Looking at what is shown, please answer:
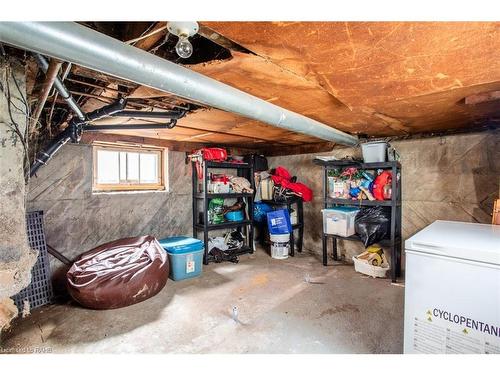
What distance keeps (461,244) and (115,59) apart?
1706mm

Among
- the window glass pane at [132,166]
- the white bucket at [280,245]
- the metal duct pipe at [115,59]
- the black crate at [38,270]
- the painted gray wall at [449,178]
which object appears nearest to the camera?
the metal duct pipe at [115,59]

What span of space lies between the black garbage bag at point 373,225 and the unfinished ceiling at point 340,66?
141cm

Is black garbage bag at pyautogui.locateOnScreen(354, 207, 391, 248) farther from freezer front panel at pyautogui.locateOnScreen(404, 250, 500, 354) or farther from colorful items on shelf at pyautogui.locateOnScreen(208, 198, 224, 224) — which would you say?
colorful items on shelf at pyautogui.locateOnScreen(208, 198, 224, 224)

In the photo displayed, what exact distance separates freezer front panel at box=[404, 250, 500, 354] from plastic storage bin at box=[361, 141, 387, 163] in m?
2.21

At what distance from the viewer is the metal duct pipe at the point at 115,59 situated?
0.74 metres

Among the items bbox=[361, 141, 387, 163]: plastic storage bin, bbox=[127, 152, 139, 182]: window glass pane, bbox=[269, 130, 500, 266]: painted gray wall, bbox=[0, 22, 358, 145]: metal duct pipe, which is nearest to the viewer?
bbox=[0, 22, 358, 145]: metal duct pipe

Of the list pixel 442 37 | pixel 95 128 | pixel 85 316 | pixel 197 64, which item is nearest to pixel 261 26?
pixel 197 64

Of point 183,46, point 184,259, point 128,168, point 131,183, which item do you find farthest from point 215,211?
point 183,46

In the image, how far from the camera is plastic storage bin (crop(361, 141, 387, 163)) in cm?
314

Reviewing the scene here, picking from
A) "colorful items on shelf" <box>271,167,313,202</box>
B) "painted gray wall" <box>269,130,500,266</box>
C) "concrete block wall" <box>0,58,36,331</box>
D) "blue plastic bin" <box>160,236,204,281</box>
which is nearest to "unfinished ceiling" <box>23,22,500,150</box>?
"concrete block wall" <box>0,58,36,331</box>

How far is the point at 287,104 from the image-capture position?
1.90 meters

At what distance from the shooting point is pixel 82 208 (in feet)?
9.73

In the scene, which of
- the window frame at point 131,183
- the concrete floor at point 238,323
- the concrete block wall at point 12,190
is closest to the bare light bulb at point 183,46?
the concrete block wall at point 12,190

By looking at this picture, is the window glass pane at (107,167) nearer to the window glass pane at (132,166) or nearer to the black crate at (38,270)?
the window glass pane at (132,166)
